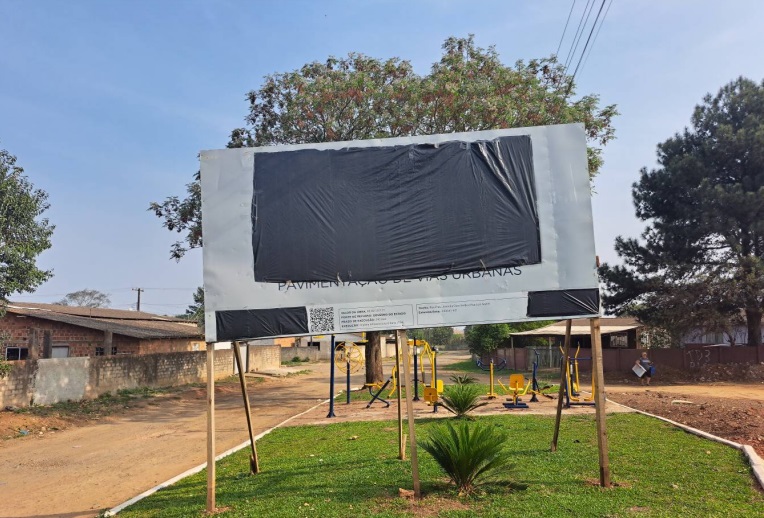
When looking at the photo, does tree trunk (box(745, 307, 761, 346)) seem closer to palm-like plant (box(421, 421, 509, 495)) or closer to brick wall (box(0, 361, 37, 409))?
palm-like plant (box(421, 421, 509, 495))

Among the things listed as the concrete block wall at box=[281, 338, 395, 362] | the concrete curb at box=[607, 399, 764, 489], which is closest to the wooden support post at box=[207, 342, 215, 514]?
the concrete curb at box=[607, 399, 764, 489]

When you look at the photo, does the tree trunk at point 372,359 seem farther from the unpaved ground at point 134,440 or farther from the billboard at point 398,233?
the billboard at point 398,233

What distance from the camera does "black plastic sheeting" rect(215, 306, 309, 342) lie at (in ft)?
22.5

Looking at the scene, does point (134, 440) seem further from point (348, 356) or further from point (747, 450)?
point (747, 450)

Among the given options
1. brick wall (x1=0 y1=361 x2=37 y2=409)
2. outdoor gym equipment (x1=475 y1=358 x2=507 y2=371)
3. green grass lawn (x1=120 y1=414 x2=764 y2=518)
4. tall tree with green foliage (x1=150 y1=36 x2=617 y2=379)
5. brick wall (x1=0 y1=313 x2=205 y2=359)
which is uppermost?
tall tree with green foliage (x1=150 y1=36 x2=617 y2=379)

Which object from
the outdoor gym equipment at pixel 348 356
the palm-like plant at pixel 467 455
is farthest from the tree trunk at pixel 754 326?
the palm-like plant at pixel 467 455

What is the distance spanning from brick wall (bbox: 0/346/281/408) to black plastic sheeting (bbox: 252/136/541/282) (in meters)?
13.4

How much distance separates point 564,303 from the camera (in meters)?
6.89

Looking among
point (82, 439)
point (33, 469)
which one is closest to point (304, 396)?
point (82, 439)

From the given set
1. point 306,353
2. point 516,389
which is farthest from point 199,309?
point 306,353

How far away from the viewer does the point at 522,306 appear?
686 cm

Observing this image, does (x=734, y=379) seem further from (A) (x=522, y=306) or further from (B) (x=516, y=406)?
(A) (x=522, y=306)

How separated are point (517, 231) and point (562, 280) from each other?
0.80 metres

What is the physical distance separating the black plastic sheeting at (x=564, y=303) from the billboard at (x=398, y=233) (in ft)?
0.05
